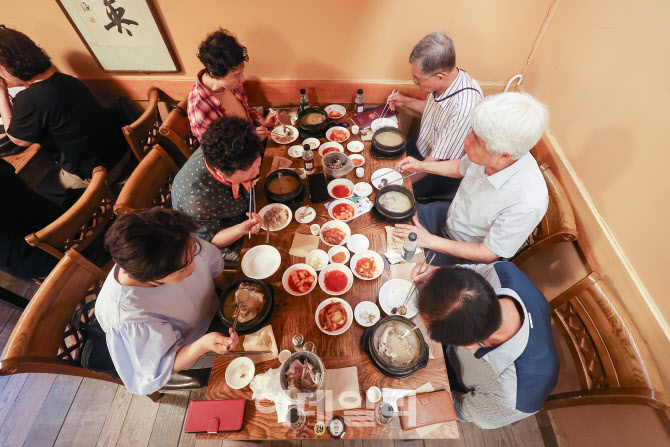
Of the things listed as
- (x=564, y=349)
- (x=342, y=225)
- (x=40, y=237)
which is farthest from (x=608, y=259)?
(x=40, y=237)

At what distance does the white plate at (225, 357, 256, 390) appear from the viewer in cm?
166

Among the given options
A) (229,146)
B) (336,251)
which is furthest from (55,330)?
(336,251)

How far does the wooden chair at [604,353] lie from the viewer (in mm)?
1550

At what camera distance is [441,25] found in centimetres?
293

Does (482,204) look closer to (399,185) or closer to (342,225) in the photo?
(399,185)

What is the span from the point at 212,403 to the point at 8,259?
214 centimetres

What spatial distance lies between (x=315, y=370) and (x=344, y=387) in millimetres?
190

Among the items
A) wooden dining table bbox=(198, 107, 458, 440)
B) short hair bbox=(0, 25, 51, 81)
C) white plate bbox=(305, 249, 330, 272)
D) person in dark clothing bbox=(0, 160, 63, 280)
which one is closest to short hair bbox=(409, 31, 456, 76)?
wooden dining table bbox=(198, 107, 458, 440)

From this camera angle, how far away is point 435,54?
7.72ft

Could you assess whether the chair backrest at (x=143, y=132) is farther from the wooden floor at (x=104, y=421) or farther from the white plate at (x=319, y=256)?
the wooden floor at (x=104, y=421)

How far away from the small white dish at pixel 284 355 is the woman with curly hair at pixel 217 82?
1837mm

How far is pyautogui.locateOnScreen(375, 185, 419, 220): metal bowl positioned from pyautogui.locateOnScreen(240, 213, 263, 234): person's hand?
90 centimetres

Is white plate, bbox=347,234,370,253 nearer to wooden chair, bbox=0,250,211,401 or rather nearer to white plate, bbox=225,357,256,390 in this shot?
white plate, bbox=225,357,256,390

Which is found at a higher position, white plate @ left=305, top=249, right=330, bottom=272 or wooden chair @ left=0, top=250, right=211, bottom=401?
wooden chair @ left=0, top=250, right=211, bottom=401
